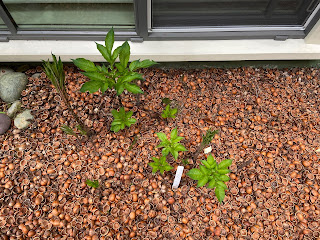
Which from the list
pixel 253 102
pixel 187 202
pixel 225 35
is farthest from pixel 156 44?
pixel 187 202

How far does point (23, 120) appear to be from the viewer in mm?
2094

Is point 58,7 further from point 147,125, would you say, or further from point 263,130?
point 263,130

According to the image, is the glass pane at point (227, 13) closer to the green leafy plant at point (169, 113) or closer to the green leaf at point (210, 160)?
the green leafy plant at point (169, 113)

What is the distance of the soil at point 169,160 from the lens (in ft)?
5.82

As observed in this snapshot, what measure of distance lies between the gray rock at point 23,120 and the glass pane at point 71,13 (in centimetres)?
70


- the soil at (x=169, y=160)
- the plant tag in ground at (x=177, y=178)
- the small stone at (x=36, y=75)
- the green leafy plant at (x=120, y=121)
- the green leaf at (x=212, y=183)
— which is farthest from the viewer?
the small stone at (x=36, y=75)

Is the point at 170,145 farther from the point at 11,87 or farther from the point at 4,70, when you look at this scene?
the point at 4,70

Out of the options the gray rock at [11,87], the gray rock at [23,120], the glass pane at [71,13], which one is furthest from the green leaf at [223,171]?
the gray rock at [11,87]

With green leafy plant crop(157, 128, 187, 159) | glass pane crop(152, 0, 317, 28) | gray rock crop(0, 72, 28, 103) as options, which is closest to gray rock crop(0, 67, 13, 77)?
gray rock crop(0, 72, 28, 103)

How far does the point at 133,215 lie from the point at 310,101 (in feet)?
5.92

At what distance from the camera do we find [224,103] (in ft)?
7.50

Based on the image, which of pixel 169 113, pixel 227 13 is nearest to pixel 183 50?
pixel 227 13

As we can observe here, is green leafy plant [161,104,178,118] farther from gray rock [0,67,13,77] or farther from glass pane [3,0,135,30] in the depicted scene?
gray rock [0,67,13,77]

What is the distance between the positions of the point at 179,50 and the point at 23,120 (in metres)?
1.38
